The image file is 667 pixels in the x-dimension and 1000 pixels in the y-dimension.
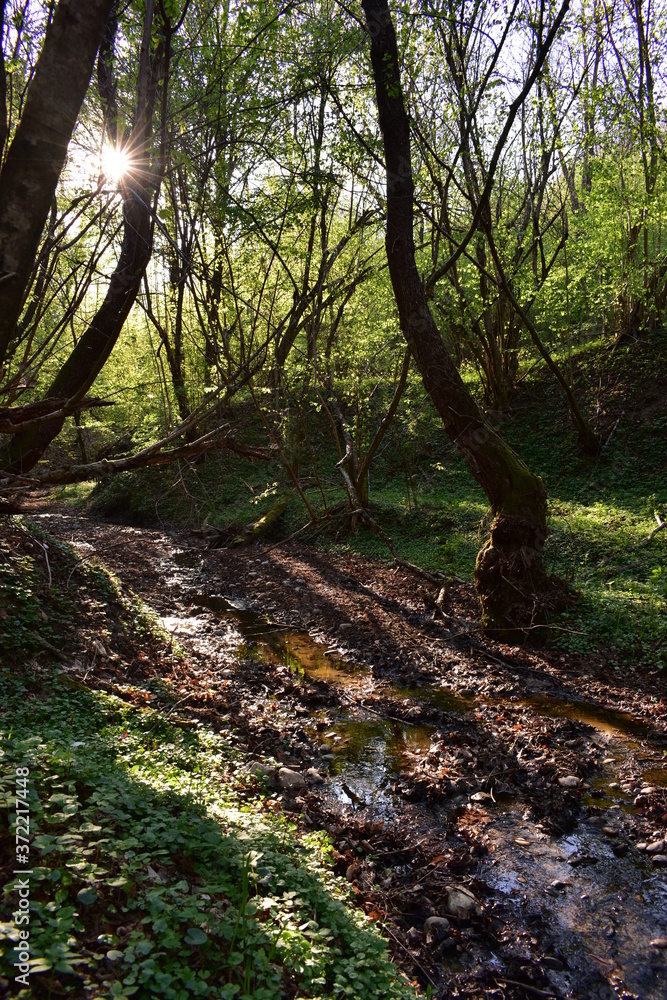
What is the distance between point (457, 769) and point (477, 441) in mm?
4765

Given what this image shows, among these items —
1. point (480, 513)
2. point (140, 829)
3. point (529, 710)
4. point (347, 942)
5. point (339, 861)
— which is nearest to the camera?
point (347, 942)

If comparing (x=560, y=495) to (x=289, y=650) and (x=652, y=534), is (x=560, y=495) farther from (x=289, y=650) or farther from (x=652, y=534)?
(x=289, y=650)

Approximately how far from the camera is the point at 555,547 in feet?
32.6

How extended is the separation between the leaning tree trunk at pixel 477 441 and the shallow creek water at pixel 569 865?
6.11 feet

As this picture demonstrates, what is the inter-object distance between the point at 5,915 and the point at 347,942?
1.72 metres

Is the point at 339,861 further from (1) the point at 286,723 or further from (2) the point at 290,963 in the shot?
(1) the point at 286,723

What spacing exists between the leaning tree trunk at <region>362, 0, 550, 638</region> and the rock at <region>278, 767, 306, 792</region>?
432 centimetres

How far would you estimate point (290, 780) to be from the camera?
16.1 ft

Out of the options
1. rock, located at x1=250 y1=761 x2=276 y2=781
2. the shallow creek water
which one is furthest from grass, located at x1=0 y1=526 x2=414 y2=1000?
the shallow creek water

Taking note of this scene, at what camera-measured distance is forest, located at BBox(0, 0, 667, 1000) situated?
296 cm

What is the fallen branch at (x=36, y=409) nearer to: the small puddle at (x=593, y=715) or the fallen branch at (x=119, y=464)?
the fallen branch at (x=119, y=464)

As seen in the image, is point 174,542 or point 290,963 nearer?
point 290,963

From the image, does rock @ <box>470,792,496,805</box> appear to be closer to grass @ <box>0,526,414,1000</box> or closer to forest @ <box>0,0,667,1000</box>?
forest @ <box>0,0,667,1000</box>

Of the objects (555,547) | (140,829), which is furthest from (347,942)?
(555,547)
